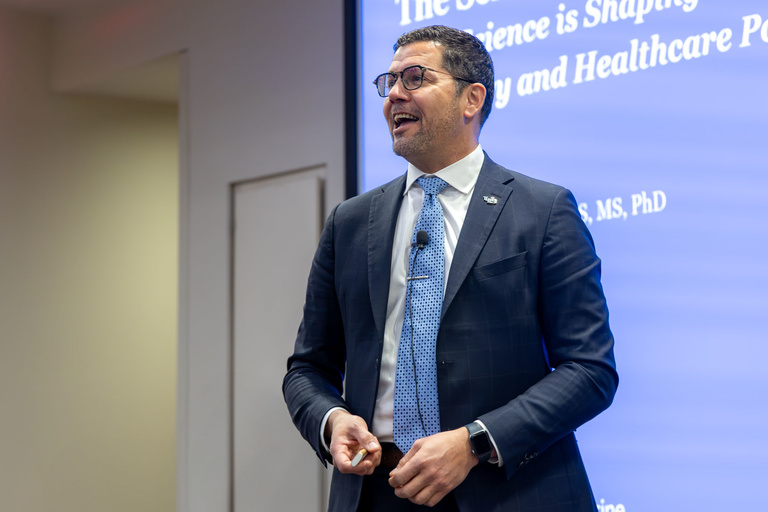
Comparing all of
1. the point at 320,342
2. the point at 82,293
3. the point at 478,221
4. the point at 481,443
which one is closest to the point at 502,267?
the point at 478,221

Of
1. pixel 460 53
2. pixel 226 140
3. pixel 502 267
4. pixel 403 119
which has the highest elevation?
pixel 226 140

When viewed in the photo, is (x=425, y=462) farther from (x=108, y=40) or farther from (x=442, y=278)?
(x=108, y=40)

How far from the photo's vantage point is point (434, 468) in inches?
58.9

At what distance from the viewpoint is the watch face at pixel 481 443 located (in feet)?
5.05

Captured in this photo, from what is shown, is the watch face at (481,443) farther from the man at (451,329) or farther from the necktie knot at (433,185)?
the necktie knot at (433,185)

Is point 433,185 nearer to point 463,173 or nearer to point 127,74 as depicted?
point 463,173

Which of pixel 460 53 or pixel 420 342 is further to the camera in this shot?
pixel 460 53

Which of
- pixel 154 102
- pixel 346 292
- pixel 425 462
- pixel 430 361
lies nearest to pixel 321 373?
pixel 346 292

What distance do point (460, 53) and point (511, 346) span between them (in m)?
0.67

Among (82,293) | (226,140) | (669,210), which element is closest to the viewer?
(669,210)

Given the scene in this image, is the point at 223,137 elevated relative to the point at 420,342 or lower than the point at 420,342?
elevated

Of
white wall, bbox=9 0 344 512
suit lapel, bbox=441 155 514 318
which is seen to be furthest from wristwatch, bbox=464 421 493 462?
white wall, bbox=9 0 344 512

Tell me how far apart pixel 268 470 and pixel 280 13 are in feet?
6.79

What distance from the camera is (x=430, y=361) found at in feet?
5.59
